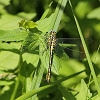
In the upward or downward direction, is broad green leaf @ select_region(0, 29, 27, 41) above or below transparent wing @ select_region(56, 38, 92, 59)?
above

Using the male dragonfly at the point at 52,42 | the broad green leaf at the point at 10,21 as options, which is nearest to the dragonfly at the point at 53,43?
the male dragonfly at the point at 52,42

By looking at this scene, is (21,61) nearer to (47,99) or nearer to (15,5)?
(47,99)

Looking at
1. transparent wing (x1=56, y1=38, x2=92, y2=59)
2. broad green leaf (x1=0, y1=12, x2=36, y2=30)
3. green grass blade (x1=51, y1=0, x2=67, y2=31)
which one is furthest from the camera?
broad green leaf (x1=0, y1=12, x2=36, y2=30)

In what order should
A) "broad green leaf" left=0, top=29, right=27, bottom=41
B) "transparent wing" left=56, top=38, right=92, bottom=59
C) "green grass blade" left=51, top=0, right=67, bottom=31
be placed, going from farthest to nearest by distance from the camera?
"transparent wing" left=56, top=38, right=92, bottom=59 < "green grass blade" left=51, top=0, right=67, bottom=31 < "broad green leaf" left=0, top=29, right=27, bottom=41

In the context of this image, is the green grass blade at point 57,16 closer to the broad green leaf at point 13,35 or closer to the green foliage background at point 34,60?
the green foliage background at point 34,60

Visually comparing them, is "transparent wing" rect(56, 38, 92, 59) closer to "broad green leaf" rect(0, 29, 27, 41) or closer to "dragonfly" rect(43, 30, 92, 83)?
"dragonfly" rect(43, 30, 92, 83)

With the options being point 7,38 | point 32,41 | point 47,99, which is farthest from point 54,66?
point 47,99

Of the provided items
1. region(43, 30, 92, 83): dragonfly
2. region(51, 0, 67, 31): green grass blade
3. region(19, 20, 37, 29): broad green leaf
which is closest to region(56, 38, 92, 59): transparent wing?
region(43, 30, 92, 83): dragonfly

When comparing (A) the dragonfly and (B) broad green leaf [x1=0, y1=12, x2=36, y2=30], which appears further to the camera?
(B) broad green leaf [x1=0, y1=12, x2=36, y2=30]

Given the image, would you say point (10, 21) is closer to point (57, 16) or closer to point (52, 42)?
point (52, 42)
